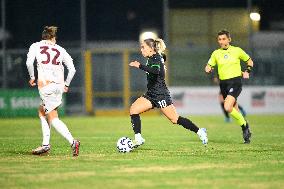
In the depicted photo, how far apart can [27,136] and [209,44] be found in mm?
15498

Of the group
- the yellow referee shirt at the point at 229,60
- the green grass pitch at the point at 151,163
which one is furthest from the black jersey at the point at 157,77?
the yellow referee shirt at the point at 229,60

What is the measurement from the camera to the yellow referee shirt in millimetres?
17172

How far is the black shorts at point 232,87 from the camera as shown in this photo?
668 inches

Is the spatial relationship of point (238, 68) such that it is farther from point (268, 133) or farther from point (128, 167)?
point (128, 167)

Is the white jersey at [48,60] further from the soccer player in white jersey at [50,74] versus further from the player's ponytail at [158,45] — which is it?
the player's ponytail at [158,45]

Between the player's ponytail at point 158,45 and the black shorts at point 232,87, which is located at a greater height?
the player's ponytail at point 158,45

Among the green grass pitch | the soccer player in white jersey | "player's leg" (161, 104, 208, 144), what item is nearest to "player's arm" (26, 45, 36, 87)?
the soccer player in white jersey

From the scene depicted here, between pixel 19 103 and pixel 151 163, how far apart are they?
63.0 feet

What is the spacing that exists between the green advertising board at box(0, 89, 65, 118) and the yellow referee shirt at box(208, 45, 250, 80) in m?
14.4

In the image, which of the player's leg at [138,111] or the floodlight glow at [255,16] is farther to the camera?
the floodlight glow at [255,16]

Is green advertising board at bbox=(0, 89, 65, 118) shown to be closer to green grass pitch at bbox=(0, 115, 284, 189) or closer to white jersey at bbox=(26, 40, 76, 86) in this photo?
green grass pitch at bbox=(0, 115, 284, 189)

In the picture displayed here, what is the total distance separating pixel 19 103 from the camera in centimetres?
3086

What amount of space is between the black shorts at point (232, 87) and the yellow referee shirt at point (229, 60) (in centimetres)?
9

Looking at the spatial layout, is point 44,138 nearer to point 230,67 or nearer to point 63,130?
point 63,130
